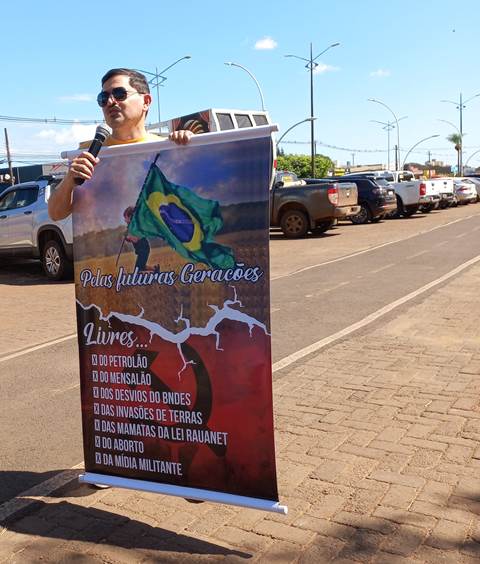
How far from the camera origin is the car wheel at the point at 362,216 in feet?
77.2

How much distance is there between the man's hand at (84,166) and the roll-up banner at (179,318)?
6cm

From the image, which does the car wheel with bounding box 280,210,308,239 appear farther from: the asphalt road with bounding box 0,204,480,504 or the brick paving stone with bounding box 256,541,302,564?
the brick paving stone with bounding box 256,541,302,564

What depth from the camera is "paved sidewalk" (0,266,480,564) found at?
2.83 meters

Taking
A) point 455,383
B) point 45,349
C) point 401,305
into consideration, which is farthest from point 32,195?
point 455,383

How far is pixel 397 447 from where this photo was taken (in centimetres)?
387

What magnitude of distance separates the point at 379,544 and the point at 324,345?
3652 mm

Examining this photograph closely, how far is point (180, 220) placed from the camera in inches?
113

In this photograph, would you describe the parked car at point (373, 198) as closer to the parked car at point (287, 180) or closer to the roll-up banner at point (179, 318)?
the parked car at point (287, 180)

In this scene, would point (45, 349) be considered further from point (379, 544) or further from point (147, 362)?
point (379, 544)

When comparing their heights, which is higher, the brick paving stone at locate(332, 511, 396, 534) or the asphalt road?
the asphalt road

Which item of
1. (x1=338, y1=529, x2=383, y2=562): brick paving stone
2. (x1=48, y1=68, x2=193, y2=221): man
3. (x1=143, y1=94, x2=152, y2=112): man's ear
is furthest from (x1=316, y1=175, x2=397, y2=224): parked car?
(x1=338, y1=529, x2=383, y2=562): brick paving stone

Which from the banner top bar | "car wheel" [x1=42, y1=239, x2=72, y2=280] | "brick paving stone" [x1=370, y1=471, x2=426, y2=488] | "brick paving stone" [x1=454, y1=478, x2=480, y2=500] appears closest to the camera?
the banner top bar

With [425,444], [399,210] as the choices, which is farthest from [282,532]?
[399,210]

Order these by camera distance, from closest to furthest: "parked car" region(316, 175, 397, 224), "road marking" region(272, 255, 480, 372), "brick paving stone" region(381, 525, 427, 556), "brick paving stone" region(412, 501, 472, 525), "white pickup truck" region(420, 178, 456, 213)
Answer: "brick paving stone" region(381, 525, 427, 556), "brick paving stone" region(412, 501, 472, 525), "road marking" region(272, 255, 480, 372), "parked car" region(316, 175, 397, 224), "white pickup truck" region(420, 178, 456, 213)
